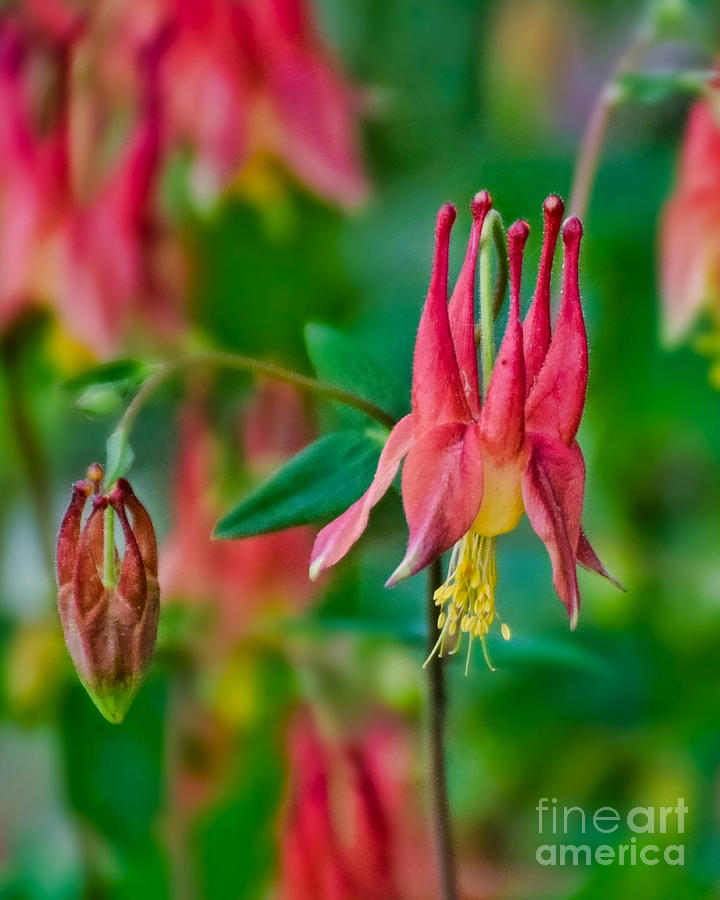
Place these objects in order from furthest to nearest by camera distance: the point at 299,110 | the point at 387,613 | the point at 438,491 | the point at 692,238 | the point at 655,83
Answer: the point at 387,613 → the point at 299,110 → the point at 692,238 → the point at 655,83 → the point at 438,491

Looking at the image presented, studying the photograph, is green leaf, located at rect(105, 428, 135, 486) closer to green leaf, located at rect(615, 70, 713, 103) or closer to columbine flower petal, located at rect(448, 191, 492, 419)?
columbine flower petal, located at rect(448, 191, 492, 419)

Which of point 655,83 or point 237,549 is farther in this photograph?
point 237,549

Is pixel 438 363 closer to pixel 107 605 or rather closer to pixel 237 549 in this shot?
pixel 107 605

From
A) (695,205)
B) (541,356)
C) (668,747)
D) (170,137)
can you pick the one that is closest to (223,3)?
(170,137)

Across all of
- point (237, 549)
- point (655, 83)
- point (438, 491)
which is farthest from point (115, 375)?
point (237, 549)

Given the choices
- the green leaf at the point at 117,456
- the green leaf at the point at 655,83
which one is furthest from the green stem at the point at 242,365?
the green leaf at the point at 655,83

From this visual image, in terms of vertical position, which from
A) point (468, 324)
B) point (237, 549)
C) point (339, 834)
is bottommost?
point (339, 834)
